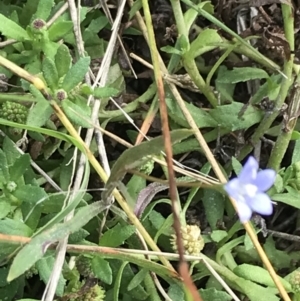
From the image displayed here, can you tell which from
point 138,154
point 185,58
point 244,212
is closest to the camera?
point 244,212

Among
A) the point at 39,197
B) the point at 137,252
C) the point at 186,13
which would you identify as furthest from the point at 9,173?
the point at 186,13

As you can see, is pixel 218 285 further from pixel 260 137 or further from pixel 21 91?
pixel 21 91

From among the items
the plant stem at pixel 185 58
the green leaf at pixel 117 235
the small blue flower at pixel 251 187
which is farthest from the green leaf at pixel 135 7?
the small blue flower at pixel 251 187

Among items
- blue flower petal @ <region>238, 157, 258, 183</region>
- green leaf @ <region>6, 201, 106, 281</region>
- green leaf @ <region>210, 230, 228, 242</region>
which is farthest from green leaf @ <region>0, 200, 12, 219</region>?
blue flower petal @ <region>238, 157, 258, 183</region>

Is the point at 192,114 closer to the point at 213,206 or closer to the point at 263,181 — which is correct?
the point at 213,206

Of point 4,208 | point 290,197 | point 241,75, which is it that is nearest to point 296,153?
point 290,197

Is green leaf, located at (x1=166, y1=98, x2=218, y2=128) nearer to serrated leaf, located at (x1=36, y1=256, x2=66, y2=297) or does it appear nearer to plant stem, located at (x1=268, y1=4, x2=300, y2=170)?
plant stem, located at (x1=268, y1=4, x2=300, y2=170)
